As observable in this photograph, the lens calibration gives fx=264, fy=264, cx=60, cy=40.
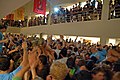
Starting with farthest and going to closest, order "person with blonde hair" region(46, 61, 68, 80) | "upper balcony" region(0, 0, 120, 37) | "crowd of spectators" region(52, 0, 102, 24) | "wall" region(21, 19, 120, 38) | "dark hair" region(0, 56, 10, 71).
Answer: "crowd of spectators" region(52, 0, 102, 24) → "upper balcony" region(0, 0, 120, 37) → "wall" region(21, 19, 120, 38) → "dark hair" region(0, 56, 10, 71) → "person with blonde hair" region(46, 61, 68, 80)

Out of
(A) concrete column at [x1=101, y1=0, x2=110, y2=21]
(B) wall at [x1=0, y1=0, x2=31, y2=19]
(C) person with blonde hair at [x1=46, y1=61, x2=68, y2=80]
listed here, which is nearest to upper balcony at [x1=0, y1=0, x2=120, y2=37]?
(A) concrete column at [x1=101, y1=0, x2=110, y2=21]

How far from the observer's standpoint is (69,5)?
25.2m

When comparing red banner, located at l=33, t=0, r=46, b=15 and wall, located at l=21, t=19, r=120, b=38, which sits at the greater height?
red banner, located at l=33, t=0, r=46, b=15

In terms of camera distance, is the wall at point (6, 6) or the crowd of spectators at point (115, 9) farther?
the crowd of spectators at point (115, 9)

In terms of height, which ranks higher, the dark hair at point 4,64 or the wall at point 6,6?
the wall at point 6,6

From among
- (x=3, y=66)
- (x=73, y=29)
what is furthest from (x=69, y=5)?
(x=3, y=66)

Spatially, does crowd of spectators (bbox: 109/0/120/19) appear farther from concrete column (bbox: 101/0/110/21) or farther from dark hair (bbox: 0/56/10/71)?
dark hair (bbox: 0/56/10/71)

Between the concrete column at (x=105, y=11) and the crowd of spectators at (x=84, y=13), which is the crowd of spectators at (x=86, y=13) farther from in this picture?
the concrete column at (x=105, y=11)

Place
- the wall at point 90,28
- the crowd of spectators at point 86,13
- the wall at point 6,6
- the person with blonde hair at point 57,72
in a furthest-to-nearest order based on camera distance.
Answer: the crowd of spectators at point 86,13 < the wall at point 90,28 < the wall at point 6,6 < the person with blonde hair at point 57,72

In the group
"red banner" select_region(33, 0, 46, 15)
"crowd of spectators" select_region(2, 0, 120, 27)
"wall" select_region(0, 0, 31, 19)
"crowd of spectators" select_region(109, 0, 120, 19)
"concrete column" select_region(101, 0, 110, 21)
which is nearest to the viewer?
"wall" select_region(0, 0, 31, 19)

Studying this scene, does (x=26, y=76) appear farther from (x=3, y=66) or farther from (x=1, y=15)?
(x=1, y=15)

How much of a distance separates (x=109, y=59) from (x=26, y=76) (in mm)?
2463

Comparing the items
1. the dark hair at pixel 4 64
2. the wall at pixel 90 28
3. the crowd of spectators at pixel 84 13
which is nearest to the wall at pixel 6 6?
the dark hair at pixel 4 64

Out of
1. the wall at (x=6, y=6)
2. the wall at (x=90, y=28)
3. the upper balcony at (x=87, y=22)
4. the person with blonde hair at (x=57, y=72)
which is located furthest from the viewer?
the upper balcony at (x=87, y=22)
